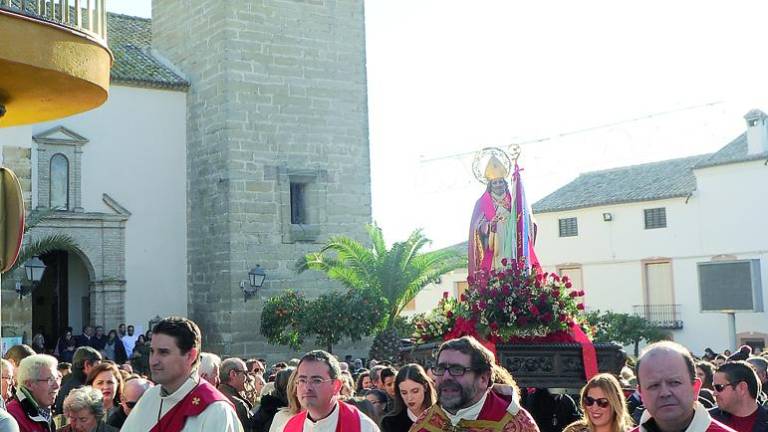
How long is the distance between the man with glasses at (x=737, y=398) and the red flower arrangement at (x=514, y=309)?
259cm

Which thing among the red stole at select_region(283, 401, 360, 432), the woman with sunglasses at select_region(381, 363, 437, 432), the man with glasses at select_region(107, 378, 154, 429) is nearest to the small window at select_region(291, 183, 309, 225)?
the man with glasses at select_region(107, 378, 154, 429)

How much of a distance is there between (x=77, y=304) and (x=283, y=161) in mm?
5862

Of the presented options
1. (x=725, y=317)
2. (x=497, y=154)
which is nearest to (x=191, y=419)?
(x=497, y=154)

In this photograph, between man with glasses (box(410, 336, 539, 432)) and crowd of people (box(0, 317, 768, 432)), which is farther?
man with glasses (box(410, 336, 539, 432))

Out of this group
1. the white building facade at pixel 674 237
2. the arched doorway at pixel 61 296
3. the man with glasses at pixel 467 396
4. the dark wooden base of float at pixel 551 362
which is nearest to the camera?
the man with glasses at pixel 467 396

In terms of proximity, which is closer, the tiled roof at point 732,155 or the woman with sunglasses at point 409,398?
the woman with sunglasses at point 409,398

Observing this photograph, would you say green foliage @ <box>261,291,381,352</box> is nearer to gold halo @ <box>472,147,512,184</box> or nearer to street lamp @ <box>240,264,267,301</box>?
street lamp @ <box>240,264,267,301</box>

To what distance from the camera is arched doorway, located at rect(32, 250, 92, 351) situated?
25.5 meters

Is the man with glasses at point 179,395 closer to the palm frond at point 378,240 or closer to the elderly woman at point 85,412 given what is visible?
the elderly woman at point 85,412

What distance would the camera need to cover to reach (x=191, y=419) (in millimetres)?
4605

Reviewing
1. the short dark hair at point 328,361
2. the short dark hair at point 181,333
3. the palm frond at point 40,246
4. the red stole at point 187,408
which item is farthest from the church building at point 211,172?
the red stole at point 187,408

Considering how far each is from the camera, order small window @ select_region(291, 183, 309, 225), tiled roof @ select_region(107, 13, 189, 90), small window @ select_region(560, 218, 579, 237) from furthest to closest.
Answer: small window @ select_region(560, 218, 579, 237) → small window @ select_region(291, 183, 309, 225) → tiled roof @ select_region(107, 13, 189, 90)

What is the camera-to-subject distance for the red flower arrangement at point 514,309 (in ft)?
28.6

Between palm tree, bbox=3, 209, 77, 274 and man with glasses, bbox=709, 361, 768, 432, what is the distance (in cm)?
1555
